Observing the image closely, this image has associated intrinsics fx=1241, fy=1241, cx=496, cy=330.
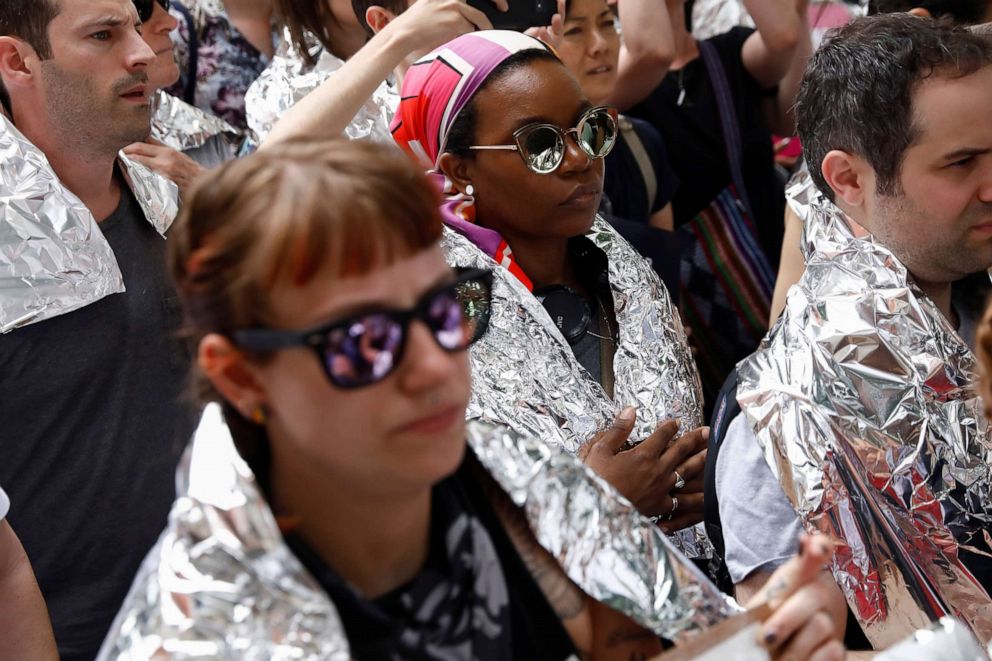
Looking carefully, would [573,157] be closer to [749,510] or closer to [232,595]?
[749,510]

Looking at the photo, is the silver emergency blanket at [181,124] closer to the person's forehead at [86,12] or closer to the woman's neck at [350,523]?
the person's forehead at [86,12]

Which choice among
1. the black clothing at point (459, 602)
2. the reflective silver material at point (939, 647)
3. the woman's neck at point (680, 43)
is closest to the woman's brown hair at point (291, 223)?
the black clothing at point (459, 602)

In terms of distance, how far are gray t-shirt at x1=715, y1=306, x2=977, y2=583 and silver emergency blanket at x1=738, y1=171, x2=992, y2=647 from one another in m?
0.03

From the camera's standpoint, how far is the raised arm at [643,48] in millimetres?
3393

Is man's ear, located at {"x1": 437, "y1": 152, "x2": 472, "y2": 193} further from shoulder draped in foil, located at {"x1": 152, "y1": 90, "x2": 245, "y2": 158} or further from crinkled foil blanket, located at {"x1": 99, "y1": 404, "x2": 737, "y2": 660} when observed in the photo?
crinkled foil blanket, located at {"x1": 99, "y1": 404, "x2": 737, "y2": 660}

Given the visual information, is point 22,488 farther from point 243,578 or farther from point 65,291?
point 243,578

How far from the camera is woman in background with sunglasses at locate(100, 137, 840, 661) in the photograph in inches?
50.0

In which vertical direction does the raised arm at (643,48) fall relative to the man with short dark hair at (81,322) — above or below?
above

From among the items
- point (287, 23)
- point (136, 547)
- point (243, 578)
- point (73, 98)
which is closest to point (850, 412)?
point (243, 578)

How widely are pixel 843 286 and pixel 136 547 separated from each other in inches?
54.4

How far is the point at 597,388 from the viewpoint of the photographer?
2389mm

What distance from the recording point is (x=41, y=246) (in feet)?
7.34

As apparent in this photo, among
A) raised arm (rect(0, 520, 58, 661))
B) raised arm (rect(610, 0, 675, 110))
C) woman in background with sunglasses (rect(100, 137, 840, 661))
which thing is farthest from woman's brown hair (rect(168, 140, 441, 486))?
raised arm (rect(610, 0, 675, 110))

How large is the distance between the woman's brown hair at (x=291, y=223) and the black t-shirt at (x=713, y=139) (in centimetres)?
221
